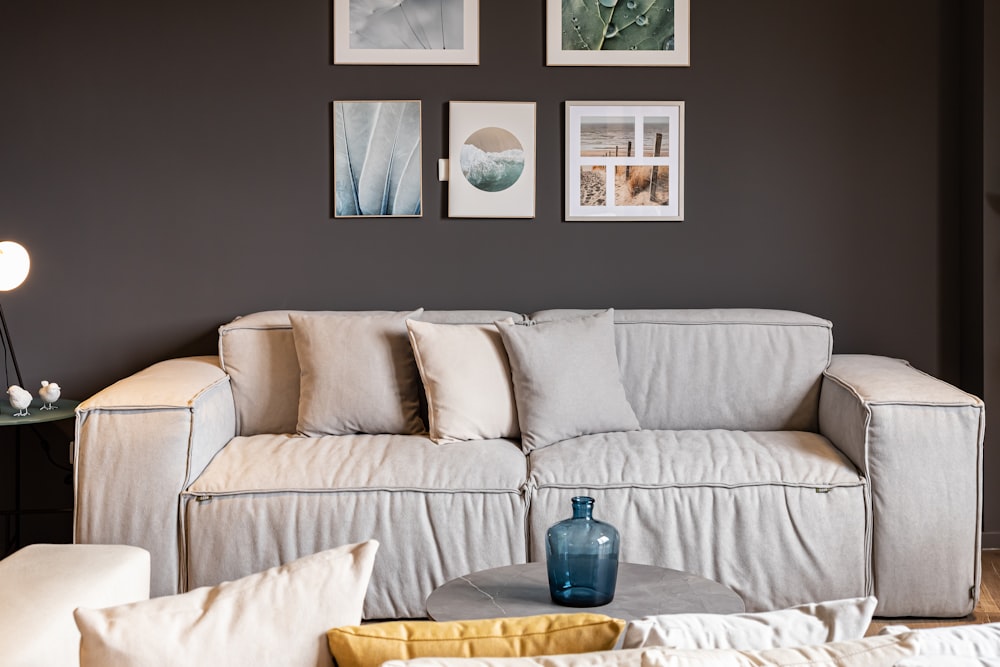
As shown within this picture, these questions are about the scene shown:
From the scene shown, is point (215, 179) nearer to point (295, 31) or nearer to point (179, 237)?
point (179, 237)

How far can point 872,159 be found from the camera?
3.82m

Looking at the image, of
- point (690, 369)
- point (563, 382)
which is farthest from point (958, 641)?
Result: point (690, 369)

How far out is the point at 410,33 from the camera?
3773 mm

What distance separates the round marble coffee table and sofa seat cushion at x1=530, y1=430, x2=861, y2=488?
2.33 ft

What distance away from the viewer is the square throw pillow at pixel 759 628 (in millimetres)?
1063

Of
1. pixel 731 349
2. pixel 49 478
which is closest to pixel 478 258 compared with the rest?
pixel 731 349

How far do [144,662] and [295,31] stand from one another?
10.6 ft

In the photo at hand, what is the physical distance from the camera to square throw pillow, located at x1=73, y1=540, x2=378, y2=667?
1.00 meters

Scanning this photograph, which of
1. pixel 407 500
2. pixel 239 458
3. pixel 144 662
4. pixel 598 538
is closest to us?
pixel 144 662

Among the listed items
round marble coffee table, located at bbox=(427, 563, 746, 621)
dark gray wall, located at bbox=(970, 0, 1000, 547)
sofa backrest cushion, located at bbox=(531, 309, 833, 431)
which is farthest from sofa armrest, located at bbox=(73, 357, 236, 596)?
dark gray wall, located at bbox=(970, 0, 1000, 547)

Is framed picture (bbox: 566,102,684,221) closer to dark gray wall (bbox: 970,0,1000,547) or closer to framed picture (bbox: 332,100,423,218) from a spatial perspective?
framed picture (bbox: 332,100,423,218)

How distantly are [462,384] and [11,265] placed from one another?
1.71 meters

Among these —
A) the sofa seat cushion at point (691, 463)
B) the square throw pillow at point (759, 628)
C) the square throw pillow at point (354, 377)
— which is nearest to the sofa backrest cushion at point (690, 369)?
the square throw pillow at point (354, 377)

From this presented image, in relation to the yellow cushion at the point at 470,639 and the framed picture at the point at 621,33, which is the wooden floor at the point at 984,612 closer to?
the yellow cushion at the point at 470,639
